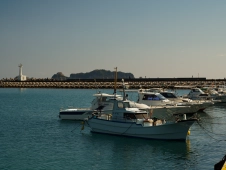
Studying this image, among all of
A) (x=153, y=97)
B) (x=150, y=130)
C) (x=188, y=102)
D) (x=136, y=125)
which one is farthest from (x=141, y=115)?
(x=188, y=102)

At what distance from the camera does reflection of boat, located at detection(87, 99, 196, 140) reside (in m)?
28.7

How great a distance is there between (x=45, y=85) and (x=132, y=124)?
6193 inches

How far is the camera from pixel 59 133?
3409 cm

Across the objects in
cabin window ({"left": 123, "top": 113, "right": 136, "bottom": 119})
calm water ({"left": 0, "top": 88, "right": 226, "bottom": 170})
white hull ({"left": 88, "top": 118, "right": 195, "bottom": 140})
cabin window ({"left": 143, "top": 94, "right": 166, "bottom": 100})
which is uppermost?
cabin window ({"left": 143, "top": 94, "right": 166, "bottom": 100})

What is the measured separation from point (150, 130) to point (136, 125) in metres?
1.29

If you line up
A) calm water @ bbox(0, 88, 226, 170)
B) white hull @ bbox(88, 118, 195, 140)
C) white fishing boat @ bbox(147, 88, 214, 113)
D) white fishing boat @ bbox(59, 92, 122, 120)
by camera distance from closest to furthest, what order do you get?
calm water @ bbox(0, 88, 226, 170) → white hull @ bbox(88, 118, 195, 140) → white fishing boat @ bbox(59, 92, 122, 120) → white fishing boat @ bbox(147, 88, 214, 113)

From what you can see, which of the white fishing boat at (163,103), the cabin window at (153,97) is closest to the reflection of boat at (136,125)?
the white fishing boat at (163,103)

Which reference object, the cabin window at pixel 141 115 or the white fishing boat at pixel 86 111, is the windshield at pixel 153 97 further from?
the cabin window at pixel 141 115

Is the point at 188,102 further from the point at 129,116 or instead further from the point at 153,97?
the point at 129,116

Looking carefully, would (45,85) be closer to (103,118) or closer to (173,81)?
(173,81)

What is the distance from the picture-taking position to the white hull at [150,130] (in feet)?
93.6

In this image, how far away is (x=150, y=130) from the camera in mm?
29156

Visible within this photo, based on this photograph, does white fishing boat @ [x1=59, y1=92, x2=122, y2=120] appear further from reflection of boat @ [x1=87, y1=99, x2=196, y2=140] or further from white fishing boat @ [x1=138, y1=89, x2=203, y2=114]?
reflection of boat @ [x1=87, y1=99, x2=196, y2=140]

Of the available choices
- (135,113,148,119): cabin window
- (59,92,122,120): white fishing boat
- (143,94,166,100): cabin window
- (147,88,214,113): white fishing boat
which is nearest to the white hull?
(135,113,148,119): cabin window
